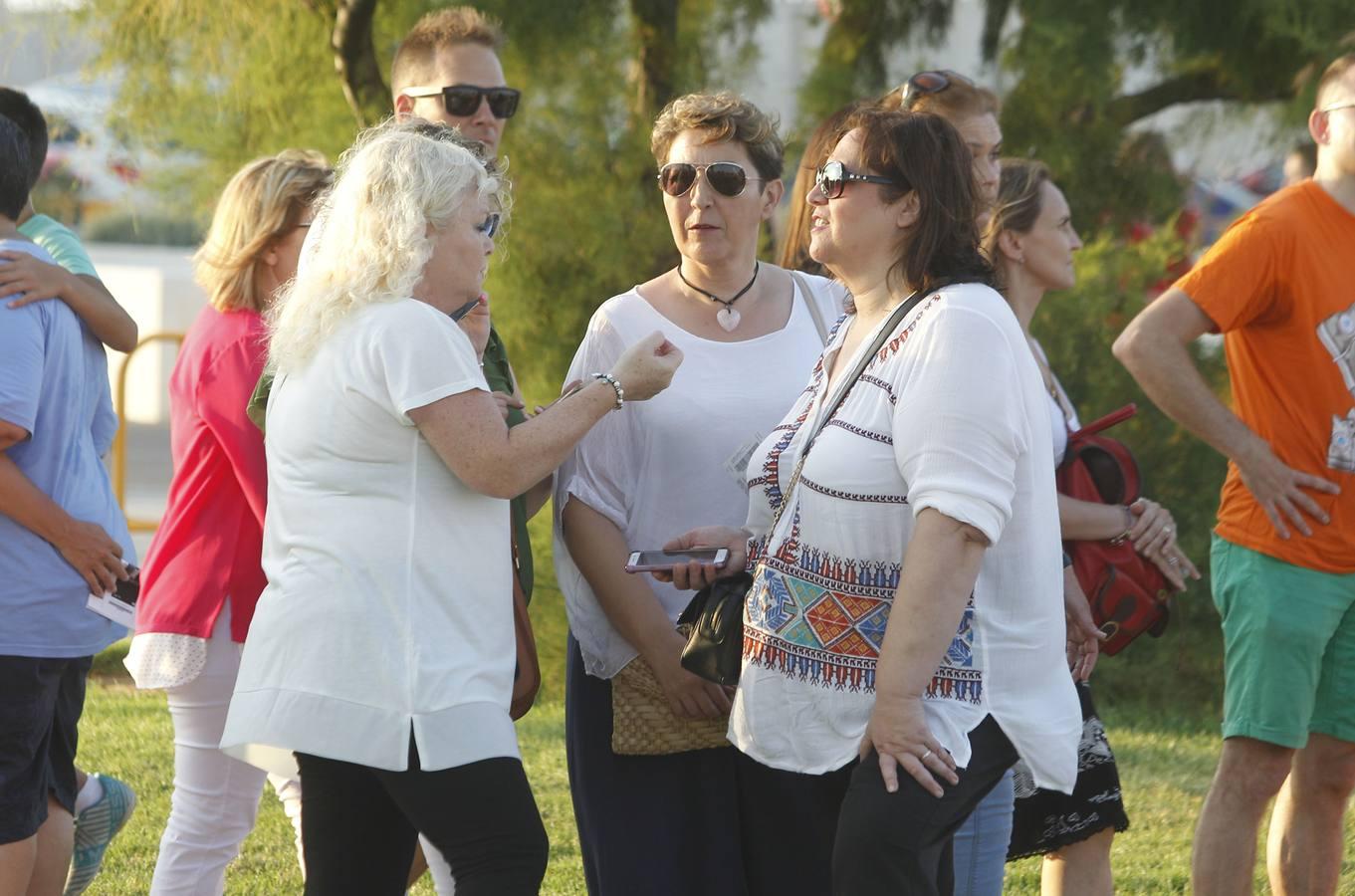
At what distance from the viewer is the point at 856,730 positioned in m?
2.48

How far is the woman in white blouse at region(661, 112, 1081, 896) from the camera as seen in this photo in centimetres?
236

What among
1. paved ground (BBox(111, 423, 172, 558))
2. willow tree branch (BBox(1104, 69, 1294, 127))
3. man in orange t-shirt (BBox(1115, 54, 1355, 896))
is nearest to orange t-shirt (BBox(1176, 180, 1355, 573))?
man in orange t-shirt (BBox(1115, 54, 1355, 896))

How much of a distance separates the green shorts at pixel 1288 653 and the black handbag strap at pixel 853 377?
4.83ft

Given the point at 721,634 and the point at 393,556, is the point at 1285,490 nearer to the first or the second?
the point at 721,634

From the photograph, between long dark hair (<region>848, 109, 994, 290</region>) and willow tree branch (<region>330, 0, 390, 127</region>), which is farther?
willow tree branch (<region>330, 0, 390, 127</region>)

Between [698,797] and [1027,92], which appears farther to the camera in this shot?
[1027,92]

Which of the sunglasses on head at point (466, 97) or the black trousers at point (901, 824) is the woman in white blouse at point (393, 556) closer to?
the black trousers at point (901, 824)

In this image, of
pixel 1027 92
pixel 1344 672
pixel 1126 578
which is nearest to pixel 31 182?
pixel 1126 578

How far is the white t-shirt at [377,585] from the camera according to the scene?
2471mm

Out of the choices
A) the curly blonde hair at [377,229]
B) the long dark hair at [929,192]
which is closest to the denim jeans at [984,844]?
the long dark hair at [929,192]

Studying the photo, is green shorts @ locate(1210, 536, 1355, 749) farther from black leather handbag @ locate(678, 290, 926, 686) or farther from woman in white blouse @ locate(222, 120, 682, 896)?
woman in white blouse @ locate(222, 120, 682, 896)

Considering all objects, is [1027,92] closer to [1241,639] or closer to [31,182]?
[1241,639]

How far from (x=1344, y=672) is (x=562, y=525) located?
1.75 metres

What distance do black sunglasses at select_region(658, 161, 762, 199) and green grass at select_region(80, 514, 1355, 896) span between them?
211cm
